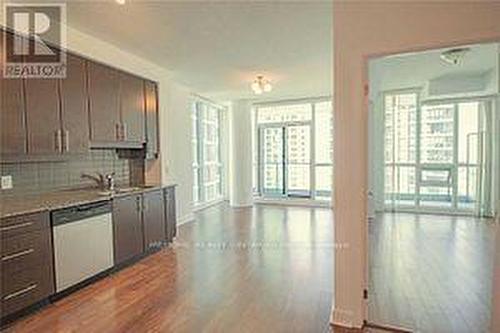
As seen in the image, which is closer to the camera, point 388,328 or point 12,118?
point 388,328

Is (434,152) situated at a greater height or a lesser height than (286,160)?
greater

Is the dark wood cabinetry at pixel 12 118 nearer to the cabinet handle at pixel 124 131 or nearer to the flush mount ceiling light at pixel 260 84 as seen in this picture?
the cabinet handle at pixel 124 131

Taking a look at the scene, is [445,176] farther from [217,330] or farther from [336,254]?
[217,330]

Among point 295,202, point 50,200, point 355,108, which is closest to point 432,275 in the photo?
point 355,108

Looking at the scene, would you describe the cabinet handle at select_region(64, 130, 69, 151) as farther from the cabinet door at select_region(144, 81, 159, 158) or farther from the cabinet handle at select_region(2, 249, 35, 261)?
the cabinet door at select_region(144, 81, 159, 158)

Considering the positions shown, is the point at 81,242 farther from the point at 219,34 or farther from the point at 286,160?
the point at 286,160

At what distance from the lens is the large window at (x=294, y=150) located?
839 cm

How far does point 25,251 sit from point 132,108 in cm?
235

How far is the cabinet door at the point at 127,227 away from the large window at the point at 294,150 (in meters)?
5.07

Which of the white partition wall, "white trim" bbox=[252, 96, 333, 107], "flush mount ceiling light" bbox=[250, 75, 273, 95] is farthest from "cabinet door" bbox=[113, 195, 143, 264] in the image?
"white trim" bbox=[252, 96, 333, 107]

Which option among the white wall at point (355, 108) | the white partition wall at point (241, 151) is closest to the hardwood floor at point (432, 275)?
the white wall at point (355, 108)

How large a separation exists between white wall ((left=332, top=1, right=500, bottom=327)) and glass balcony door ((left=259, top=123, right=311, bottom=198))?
587 cm

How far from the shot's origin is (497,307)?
88.7 inches

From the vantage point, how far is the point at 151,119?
5.07 meters
